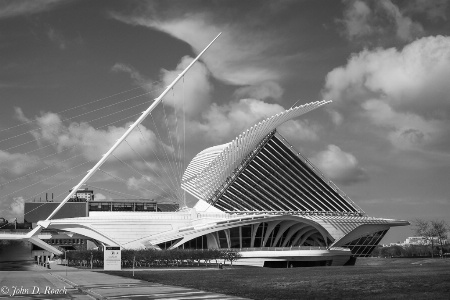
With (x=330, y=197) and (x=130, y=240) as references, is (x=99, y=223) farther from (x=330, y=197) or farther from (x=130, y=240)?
(x=330, y=197)

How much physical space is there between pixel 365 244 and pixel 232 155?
25.7m

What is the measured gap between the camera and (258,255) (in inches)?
3002

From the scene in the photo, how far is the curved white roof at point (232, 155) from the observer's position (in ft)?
291

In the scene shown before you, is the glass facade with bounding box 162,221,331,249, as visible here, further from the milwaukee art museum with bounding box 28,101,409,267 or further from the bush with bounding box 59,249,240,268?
the bush with bounding box 59,249,240,268

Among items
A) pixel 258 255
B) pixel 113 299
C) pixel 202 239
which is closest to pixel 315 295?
pixel 113 299

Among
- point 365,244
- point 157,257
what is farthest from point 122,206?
point 157,257

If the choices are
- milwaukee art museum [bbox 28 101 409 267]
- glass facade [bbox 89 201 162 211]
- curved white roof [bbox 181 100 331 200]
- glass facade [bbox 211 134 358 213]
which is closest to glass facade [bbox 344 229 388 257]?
milwaukee art museum [bbox 28 101 409 267]

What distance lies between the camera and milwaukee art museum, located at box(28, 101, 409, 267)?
3125 inches

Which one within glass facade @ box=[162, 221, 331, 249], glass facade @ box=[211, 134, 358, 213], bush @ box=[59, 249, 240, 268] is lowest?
bush @ box=[59, 249, 240, 268]

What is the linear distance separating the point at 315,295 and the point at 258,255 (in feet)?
178

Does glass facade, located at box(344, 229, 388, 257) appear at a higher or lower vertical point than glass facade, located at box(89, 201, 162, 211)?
lower

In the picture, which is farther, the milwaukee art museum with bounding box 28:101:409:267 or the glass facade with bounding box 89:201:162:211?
the glass facade with bounding box 89:201:162:211

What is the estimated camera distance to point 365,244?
92500mm

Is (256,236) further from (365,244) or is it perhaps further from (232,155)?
(365,244)
